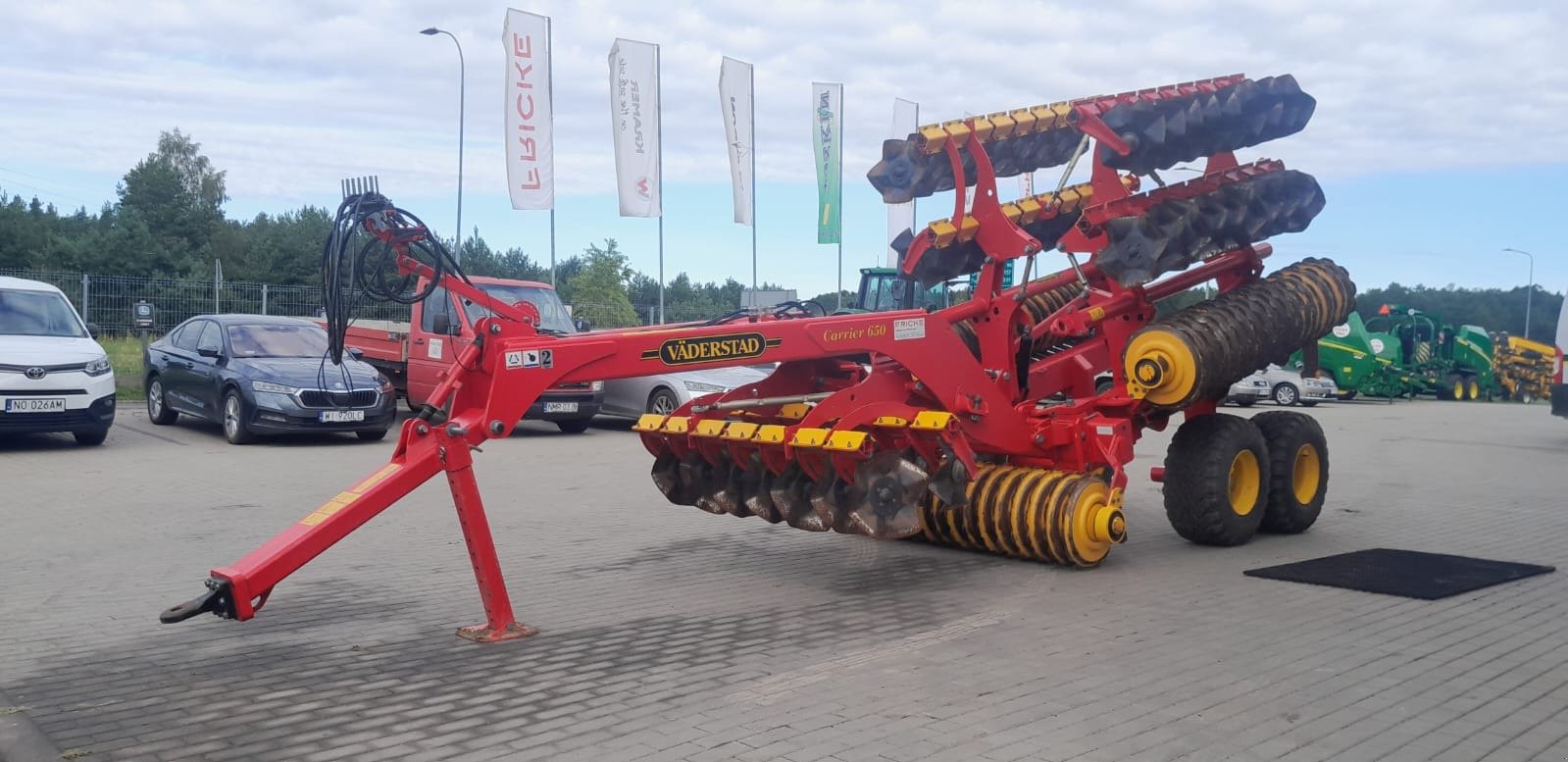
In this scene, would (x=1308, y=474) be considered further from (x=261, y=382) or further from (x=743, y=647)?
(x=261, y=382)

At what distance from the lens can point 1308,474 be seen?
10.1 metres

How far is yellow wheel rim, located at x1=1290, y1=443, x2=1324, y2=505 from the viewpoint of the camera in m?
10.0

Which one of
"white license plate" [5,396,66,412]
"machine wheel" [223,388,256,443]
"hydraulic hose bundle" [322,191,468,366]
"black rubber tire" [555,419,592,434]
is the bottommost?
"black rubber tire" [555,419,592,434]

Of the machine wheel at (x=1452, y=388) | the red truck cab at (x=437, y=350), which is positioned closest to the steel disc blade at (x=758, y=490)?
the red truck cab at (x=437, y=350)

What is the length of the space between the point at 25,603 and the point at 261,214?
208ft

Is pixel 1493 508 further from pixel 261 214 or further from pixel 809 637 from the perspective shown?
pixel 261 214

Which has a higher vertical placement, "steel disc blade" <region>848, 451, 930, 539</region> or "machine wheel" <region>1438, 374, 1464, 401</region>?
"steel disc blade" <region>848, 451, 930, 539</region>

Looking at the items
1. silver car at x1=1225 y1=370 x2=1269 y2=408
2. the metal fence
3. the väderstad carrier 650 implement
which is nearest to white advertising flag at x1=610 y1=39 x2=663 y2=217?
the metal fence

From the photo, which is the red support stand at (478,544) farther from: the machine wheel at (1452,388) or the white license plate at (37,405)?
the machine wheel at (1452,388)

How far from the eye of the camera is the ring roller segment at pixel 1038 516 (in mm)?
7945

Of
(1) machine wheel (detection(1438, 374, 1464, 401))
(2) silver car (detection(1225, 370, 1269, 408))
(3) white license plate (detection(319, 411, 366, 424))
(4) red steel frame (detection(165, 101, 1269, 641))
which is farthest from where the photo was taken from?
(1) machine wheel (detection(1438, 374, 1464, 401))

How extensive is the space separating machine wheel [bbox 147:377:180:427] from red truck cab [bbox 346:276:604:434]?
2592 mm

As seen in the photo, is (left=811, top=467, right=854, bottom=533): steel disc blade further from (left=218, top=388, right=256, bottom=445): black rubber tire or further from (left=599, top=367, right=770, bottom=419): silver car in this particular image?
(left=218, top=388, right=256, bottom=445): black rubber tire

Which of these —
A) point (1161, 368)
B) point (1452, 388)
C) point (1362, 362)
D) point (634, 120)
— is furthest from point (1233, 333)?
point (1452, 388)
